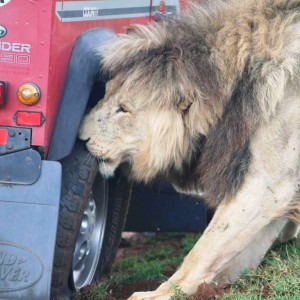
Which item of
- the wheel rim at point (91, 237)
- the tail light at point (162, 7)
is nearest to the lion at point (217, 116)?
the wheel rim at point (91, 237)

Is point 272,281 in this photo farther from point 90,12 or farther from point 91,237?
point 90,12

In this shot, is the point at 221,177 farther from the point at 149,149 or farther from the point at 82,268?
the point at 82,268

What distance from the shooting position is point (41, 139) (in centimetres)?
423

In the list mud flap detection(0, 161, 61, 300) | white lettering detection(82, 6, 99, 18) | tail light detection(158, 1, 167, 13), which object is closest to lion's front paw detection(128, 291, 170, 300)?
mud flap detection(0, 161, 61, 300)

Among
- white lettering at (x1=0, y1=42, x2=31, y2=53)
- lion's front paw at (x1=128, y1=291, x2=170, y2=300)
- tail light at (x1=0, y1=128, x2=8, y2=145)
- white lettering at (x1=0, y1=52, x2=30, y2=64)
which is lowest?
lion's front paw at (x1=128, y1=291, x2=170, y2=300)

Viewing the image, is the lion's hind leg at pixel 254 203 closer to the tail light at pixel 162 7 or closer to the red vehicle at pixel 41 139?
the red vehicle at pixel 41 139

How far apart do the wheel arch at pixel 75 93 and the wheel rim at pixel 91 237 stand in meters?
0.66

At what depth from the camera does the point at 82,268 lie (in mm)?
5238

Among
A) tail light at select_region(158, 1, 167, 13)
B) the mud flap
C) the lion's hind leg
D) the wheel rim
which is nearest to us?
the mud flap

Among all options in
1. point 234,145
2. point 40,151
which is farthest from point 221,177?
point 40,151

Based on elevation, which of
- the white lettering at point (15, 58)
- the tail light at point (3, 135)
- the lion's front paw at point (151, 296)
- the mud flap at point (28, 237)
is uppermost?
the white lettering at point (15, 58)

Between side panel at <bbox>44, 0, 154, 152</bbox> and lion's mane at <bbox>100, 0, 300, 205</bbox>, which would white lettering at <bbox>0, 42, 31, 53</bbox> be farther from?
lion's mane at <bbox>100, 0, 300, 205</bbox>

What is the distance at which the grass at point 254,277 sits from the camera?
14.6ft

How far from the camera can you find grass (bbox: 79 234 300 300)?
14.6 ft
